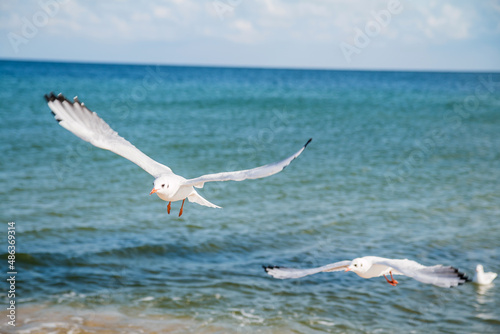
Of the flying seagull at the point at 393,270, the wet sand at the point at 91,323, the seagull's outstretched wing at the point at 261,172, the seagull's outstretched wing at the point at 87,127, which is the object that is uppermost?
the seagull's outstretched wing at the point at 87,127

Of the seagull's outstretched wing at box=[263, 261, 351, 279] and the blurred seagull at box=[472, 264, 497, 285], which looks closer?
the seagull's outstretched wing at box=[263, 261, 351, 279]

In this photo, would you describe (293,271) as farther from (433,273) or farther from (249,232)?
(249,232)

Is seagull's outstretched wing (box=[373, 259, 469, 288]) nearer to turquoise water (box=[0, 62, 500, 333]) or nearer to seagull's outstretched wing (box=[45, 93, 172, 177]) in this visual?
seagull's outstretched wing (box=[45, 93, 172, 177])

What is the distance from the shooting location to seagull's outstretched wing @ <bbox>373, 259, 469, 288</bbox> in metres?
5.86

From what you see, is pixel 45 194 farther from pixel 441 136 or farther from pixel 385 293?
pixel 441 136

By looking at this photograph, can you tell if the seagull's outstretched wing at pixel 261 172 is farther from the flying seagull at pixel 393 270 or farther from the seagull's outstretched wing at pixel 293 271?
the seagull's outstretched wing at pixel 293 271

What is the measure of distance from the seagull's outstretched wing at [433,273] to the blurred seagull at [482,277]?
7123 millimetres

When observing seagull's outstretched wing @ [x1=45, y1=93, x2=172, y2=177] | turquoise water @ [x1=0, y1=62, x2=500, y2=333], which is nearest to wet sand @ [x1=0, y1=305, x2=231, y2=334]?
turquoise water @ [x1=0, y1=62, x2=500, y2=333]

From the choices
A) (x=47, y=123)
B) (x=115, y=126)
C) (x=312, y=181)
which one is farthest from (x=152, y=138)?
(x=312, y=181)

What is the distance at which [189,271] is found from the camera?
13.9m

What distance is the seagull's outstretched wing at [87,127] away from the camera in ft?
25.8

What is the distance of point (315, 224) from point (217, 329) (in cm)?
663

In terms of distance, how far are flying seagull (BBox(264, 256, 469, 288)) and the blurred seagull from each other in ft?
22.7

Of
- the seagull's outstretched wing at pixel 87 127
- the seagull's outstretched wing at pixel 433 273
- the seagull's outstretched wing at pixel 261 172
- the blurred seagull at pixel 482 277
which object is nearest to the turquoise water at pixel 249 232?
the blurred seagull at pixel 482 277
